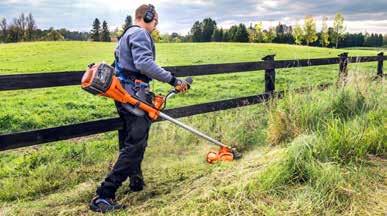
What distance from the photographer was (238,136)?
5.96m

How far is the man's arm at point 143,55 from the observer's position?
3.93 metres

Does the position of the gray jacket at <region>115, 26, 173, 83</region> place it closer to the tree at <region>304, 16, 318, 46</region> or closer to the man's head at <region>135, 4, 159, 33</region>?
the man's head at <region>135, 4, 159, 33</region>

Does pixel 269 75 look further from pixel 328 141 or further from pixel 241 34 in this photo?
pixel 241 34

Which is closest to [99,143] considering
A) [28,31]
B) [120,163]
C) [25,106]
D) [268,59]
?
[120,163]

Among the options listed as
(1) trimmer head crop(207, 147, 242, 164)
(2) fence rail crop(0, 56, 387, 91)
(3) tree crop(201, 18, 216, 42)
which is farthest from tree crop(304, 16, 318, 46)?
(1) trimmer head crop(207, 147, 242, 164)

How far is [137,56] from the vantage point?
3.94m

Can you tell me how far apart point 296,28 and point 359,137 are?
80083mm

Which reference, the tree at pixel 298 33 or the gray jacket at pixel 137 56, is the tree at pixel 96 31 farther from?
the gray jacket at pixel 137 56

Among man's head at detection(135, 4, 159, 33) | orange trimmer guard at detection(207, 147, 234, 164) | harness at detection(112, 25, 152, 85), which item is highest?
man's head at detection(135, 4, 159, 33)

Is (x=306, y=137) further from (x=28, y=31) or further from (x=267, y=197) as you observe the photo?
(x=28, y=31)

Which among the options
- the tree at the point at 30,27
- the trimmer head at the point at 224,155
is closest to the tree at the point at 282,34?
the tree at the point at 30,27

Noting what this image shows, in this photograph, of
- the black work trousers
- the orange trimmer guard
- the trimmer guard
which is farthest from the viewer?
the orange trimmer guard

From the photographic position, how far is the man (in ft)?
13.0

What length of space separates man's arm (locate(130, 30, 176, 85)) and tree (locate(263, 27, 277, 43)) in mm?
82099
